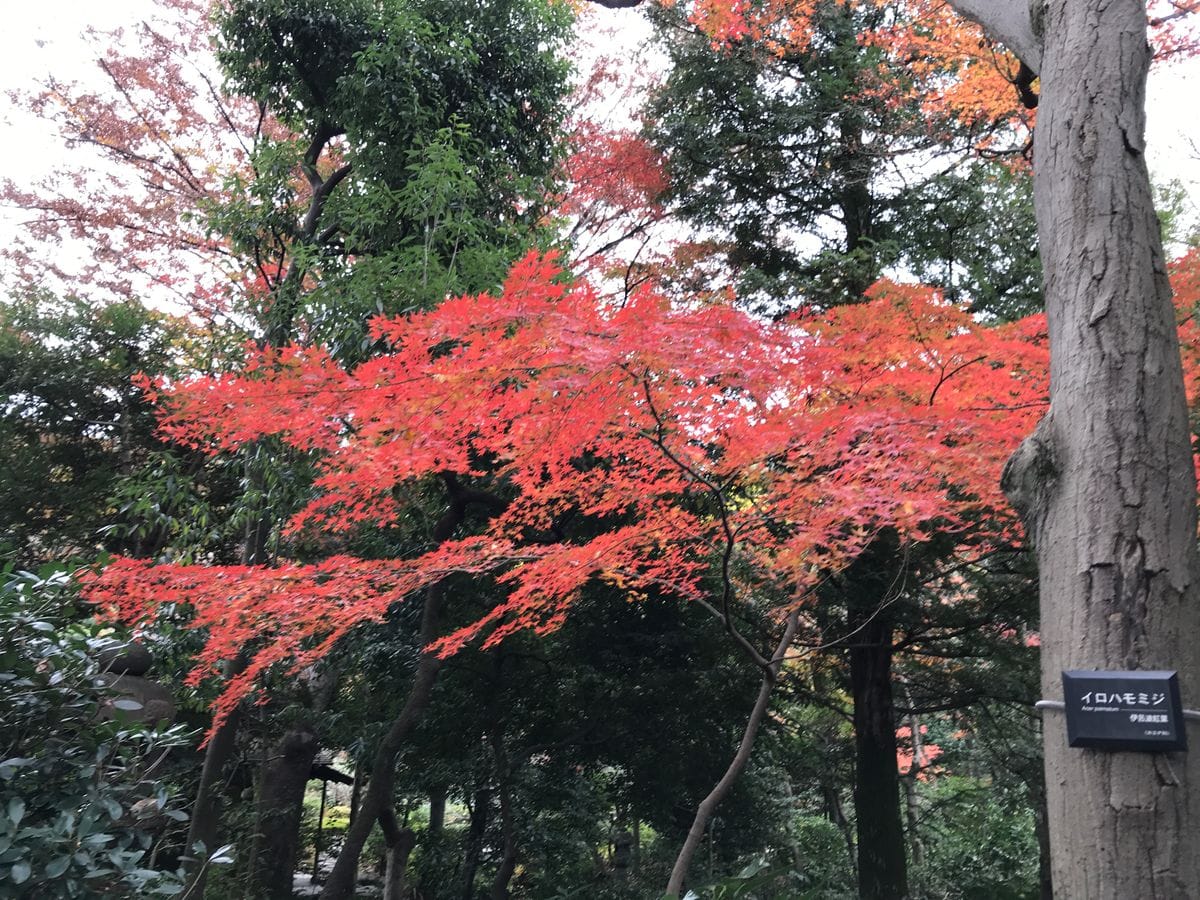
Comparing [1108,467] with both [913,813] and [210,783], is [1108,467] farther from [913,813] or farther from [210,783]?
[913,813]

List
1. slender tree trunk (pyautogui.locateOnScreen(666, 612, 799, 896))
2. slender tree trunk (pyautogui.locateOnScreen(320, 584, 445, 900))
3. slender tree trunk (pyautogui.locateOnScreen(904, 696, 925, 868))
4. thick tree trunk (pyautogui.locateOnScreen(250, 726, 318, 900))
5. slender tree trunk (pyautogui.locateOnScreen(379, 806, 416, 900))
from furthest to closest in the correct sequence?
slender tree trunk (pyautogui.locateOnScreen(904, 696, 925, 868)), thick tree trunk (pyautogui.locateOnScreen(250, 726, 318, 900)), slender tree trunk (pyautogui.locateOnScreen(379, 806, 416, 900)), slender tree trunk (pyautogui.locateOnScreen(320, 584, 445, 900)), slender tree trunk (pyautogui.locateOnScreen(666, 612, 799, 896))

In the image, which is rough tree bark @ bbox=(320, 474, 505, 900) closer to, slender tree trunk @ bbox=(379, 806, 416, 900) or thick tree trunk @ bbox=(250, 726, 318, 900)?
slender tree trunk @ bbox=(379, 806, 416, 900)

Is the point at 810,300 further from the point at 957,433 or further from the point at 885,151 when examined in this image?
Result: the point at 957,433

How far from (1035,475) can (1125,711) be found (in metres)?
0.71

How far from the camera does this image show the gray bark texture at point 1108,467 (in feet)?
6.20

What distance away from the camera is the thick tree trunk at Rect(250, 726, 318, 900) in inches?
289

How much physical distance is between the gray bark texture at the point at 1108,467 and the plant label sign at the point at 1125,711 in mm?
76

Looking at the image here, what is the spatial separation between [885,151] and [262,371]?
18.0 feet

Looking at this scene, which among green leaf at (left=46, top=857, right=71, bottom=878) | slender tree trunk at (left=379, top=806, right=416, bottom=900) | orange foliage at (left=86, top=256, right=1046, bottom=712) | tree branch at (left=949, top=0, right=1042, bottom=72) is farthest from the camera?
slender tree trunk at (left=379, top=806, right=416, bottom=900)

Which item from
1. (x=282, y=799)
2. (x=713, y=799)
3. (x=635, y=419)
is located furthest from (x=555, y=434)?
(x=282, y=799)

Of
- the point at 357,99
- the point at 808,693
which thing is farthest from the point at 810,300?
the point at 357,99

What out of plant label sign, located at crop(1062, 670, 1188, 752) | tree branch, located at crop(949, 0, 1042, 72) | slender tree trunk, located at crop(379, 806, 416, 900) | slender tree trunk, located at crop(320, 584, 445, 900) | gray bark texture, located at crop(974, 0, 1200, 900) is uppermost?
tree branch, located at crop(949, 0, 1042, 72)

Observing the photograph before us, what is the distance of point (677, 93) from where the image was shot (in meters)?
7.71

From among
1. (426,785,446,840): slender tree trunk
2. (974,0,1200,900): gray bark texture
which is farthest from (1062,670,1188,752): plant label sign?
(426,785,446,840): slender tree trunk
